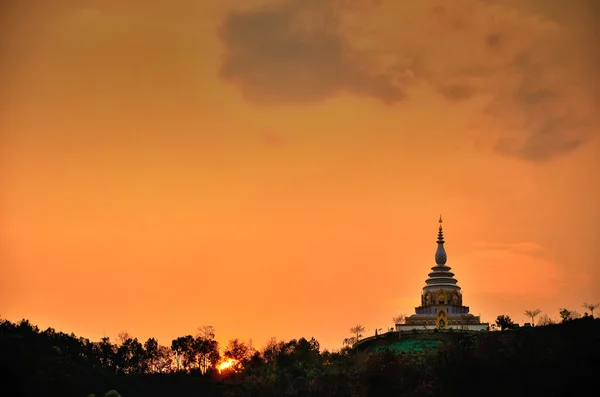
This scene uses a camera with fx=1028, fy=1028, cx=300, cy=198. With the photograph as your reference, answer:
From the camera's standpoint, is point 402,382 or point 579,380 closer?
point 579,380

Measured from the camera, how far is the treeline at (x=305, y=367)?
123038 millimetres

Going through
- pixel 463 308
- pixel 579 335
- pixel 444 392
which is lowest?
pixel 444 392

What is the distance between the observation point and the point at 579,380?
120m

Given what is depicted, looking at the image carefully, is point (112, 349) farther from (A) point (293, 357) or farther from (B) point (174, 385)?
(A) point (293, 357)

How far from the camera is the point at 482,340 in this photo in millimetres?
139000

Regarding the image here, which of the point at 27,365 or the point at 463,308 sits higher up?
the point at 463,308

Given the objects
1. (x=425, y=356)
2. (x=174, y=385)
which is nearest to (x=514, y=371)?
(x=425, y=356)

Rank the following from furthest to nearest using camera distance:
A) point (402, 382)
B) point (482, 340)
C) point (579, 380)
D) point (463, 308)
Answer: point (463, 308), point (482, 340), point (402, 382), point (579, 380)

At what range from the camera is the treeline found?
123 metres

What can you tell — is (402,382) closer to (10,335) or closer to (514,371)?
(514,371)

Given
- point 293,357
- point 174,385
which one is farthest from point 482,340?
point 174,385

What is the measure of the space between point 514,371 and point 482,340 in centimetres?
1454

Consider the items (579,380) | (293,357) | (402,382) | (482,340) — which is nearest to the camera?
(579,380)

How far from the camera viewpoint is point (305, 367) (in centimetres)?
14512
